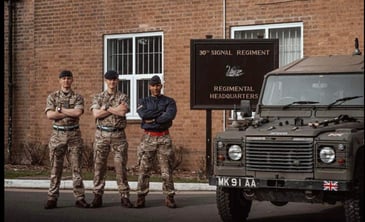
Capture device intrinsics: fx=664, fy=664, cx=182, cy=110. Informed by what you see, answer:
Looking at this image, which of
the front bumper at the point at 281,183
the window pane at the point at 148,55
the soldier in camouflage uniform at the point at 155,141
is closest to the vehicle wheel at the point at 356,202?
the front bumper at the point at 281,183

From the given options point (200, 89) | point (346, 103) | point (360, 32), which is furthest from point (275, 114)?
point (360, 32)

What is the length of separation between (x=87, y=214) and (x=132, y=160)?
21.2 feet

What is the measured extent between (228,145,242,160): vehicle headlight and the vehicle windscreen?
120 centimetres

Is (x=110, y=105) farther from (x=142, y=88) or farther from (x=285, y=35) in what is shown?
(x=142, y=88)

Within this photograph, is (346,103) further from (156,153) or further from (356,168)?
(156,153)

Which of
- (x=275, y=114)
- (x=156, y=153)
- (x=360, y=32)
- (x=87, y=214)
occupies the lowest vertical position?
(x=87, y=214)

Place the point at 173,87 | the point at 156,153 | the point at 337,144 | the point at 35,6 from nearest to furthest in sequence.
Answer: the point at 337,144, the point at 156,153, the point at 173,87, the point at 35,6

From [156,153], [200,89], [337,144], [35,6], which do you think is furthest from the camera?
[35,6]

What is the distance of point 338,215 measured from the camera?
30.7 feet

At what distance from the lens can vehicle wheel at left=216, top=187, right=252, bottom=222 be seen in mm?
8352

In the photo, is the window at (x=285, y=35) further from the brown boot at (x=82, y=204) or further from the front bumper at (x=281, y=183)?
the front bumper at (x=281, y=183)

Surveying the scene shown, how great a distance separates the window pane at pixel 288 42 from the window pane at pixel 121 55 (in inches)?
145

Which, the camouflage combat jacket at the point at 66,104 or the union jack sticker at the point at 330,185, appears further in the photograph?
the camouflage combat jacket at the point at 66,104

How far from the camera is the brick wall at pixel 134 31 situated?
1394cm
